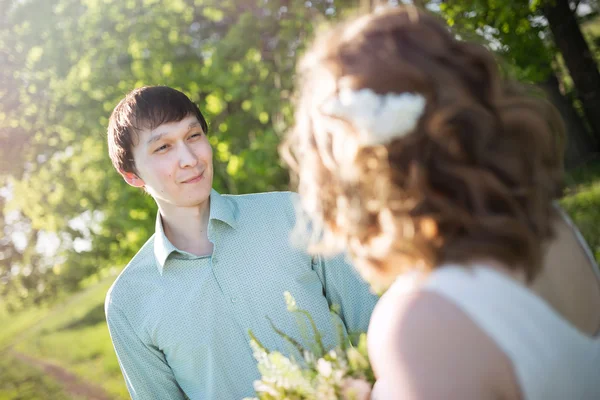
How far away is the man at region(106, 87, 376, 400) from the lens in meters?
2.98

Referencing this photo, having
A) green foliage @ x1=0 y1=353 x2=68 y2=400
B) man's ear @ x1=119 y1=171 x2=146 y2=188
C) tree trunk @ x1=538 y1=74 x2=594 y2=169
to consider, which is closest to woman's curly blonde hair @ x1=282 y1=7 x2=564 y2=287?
man's ear @ x1=119 y1=171 x2=146 y2=188

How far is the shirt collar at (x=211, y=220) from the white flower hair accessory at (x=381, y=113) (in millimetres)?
1580

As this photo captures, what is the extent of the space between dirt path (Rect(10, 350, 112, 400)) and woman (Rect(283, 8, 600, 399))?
9.59 m

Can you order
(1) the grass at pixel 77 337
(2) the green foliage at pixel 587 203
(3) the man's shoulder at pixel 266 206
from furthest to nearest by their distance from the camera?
(1) the grass at pixel 77 337 → (2) the green foliage at pixel 587 203 → (3) the man's shoulder at pixel 266 206

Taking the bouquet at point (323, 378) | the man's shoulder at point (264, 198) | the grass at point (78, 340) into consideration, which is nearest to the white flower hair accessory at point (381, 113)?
the bouquet at point (323, 378)

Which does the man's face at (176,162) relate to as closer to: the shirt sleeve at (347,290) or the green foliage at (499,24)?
the shirt sleeve at (347,290)

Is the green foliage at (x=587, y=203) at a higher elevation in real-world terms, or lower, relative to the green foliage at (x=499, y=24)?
lower

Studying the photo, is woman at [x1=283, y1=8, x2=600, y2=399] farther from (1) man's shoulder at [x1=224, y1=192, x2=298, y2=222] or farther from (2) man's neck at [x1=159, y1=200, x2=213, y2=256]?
(2) man's neck at [x1=159, y1=200, x2=213, y2=256]

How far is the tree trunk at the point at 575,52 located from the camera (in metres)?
9.82

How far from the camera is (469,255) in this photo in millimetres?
1550

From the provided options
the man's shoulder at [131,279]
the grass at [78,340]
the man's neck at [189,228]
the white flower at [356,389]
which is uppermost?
the man's neck at [189,228]

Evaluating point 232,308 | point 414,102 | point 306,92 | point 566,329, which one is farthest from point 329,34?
point 232,308

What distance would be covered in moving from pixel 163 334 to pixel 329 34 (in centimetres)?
171

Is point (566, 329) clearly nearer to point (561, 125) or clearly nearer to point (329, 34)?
point (561, 125)
